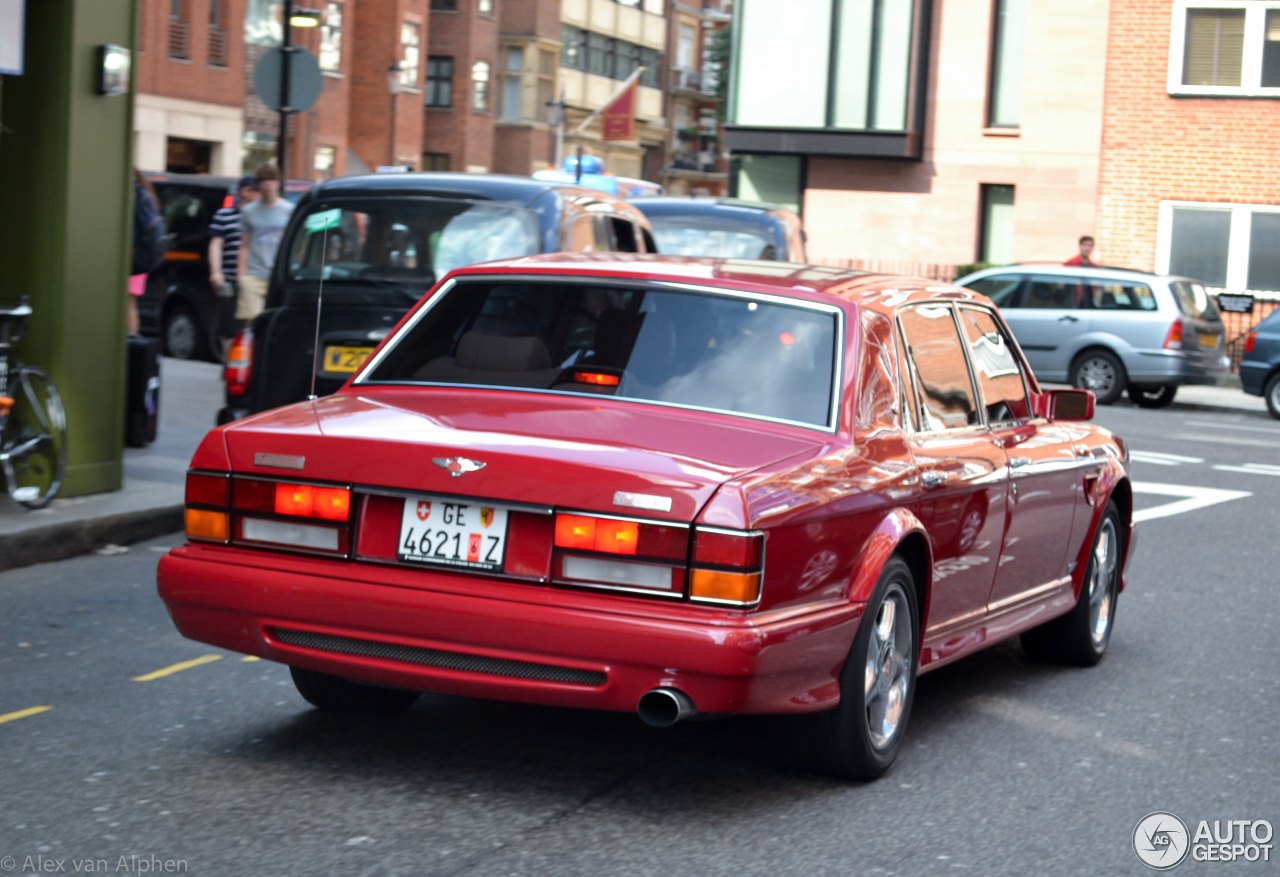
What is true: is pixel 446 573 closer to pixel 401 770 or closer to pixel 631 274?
pixel 401 770

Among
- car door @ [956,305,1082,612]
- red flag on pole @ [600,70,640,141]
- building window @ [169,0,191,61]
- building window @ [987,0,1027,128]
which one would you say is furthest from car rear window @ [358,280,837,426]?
red flag on pole @ [600,70,640,141]

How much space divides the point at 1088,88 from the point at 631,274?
29210 millimetres

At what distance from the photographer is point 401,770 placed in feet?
16.1

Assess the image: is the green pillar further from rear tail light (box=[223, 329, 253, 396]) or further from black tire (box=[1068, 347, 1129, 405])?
black tire (box=[1068, 347, 1129, 405])

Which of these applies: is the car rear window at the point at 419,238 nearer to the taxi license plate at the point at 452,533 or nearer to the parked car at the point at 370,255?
the parked car at the point at 370,255

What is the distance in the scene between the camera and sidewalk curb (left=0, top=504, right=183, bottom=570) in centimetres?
820

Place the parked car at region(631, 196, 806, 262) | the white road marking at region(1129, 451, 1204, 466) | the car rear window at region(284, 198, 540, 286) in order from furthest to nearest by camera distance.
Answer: the white road marking at region(1129, 451, 1204, 466) < the parked car at region(631, 196, 806, 262) < the car rear window at region(284, 198, 540, 286)

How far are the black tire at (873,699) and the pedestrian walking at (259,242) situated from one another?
10041 mm

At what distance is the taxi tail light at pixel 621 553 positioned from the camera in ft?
14.2

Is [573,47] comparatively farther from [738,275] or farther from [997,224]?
[738,275]

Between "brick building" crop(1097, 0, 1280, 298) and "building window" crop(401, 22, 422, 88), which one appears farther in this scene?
"building window" crop(401, 22, 422, 88)

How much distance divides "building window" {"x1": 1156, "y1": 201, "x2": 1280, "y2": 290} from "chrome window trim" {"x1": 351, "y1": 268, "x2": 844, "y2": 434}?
28.7 meters

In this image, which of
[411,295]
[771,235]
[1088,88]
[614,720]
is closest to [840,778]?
[614,720]

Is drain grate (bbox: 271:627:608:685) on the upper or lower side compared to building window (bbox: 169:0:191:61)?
lower
